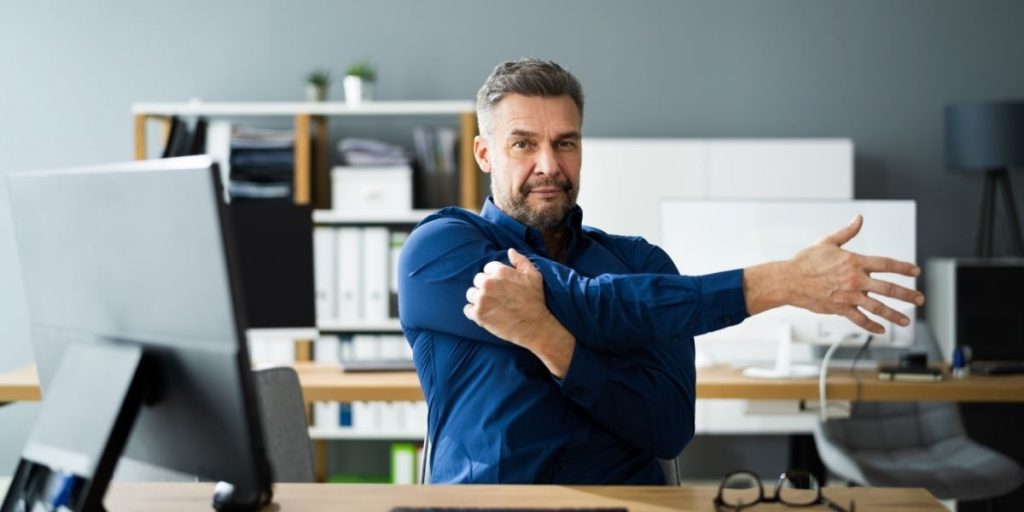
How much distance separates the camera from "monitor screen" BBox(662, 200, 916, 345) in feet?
10.7

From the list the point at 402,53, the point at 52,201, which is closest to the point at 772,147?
the point at 402,53

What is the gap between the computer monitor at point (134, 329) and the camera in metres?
1.17

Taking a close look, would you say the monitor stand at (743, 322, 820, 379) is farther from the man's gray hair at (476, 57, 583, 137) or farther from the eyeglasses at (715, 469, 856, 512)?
the eyeglasses at (715, 469, 856, 512)

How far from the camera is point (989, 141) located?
4.63 metres

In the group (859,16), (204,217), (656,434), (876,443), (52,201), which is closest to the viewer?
(204,217)

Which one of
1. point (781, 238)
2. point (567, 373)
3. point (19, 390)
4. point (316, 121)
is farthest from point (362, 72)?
point (567, 373)

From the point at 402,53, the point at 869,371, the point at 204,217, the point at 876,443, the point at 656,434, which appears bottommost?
the point at 876,443

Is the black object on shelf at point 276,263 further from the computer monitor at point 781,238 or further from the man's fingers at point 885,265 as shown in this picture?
the man's fingers at point 885,265

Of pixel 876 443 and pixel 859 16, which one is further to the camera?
pixel 859 16

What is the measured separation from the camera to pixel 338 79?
5199 mm

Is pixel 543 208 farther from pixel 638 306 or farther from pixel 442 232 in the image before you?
pixel 638 306

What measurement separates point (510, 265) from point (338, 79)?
11.5 ft

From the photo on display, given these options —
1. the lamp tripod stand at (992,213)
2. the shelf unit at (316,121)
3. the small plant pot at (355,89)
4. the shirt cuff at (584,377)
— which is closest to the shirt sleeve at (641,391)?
the shirt cuff at (584,377)

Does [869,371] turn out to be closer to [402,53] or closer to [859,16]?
[859,16]
